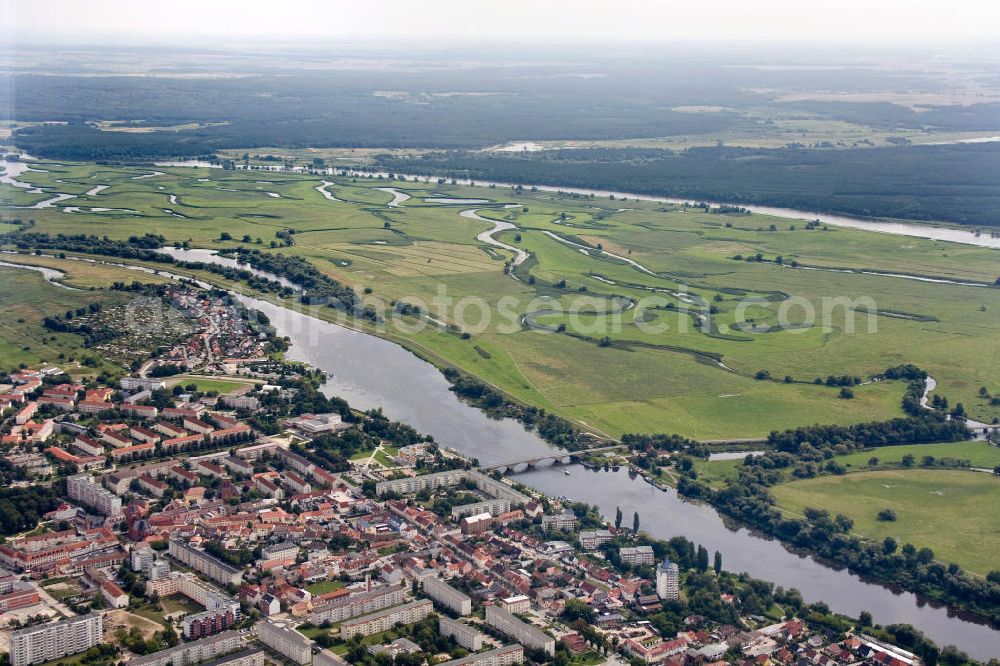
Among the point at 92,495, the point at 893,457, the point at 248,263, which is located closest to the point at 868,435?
the point at 893,457

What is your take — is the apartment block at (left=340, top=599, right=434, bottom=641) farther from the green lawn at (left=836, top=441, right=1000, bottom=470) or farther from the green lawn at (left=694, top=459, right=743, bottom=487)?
the green lawn at (left=836, top=441, right=1000, bottom=470)

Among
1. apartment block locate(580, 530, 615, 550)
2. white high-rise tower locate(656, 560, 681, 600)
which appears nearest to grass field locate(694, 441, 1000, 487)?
apartment block locate(580, 530, 615, 550)

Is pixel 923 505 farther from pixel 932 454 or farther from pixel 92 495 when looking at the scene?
pixel 92 495

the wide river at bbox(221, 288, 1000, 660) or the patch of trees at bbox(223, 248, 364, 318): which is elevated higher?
the patch of trees at bbox(223, 248, 364, 318)

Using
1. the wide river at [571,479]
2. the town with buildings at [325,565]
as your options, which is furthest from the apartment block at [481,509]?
the wide river at [571,479]

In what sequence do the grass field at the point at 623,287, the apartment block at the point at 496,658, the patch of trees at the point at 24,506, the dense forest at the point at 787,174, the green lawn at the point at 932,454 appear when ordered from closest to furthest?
1. the apartment block at the point at 496,658
2. the patch of trees at the point at 24,506
3. the green lawn at the point at 932,454
4. the grass field at the point at 623,287
5. the dense forest at the point at 787,174

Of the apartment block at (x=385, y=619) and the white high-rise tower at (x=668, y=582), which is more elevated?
the white high-rise tower at (x=668, y=582)

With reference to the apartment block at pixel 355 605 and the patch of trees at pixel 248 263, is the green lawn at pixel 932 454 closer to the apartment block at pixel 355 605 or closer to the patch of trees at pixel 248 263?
the apartment block at pixel 355 605
